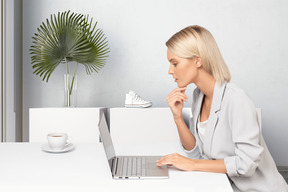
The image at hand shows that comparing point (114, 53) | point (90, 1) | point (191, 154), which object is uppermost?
point (90, 1)

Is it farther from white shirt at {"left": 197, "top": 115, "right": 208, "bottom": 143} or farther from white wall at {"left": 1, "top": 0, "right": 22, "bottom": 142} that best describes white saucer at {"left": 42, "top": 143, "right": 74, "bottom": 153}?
white wall at {"left": 1, "top": 0, "right": 22, "bottom": 142}

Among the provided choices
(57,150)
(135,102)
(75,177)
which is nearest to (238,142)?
(75,177)

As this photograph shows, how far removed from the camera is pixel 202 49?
1.24 m

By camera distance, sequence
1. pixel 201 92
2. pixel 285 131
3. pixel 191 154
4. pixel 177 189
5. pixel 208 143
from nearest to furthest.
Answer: pixel 177 189 → pixel 208 143 → pixel 191 154 → pixel 201 92 → pixel 285 131

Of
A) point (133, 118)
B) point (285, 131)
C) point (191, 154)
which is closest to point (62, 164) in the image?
point (191, 154)

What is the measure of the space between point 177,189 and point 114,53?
2726 mm

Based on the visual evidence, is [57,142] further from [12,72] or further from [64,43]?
[12,72]

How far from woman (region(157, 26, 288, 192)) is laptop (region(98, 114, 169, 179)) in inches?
1.8

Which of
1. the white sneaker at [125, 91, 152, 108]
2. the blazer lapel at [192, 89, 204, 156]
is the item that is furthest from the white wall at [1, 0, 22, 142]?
the blazer lapel at [192, 89, 204, 156]

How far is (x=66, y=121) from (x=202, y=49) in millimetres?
2044

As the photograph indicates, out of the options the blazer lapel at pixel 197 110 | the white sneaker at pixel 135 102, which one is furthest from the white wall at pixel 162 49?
the blazer lapel at pixel 197 110

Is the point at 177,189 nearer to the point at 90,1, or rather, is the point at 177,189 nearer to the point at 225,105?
the point at 225,105

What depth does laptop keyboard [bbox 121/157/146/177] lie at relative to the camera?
38.4 inches

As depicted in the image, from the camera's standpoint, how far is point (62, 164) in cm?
110
